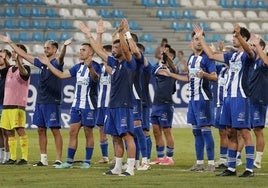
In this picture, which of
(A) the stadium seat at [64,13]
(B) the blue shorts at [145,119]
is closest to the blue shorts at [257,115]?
(B) the blue shorts at [145,119]

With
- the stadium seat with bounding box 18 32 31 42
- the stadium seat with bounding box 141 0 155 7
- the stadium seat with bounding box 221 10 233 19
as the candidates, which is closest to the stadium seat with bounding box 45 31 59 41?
the stadium seat with bounding box 18 32 31 42

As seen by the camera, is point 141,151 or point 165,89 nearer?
point 141,151

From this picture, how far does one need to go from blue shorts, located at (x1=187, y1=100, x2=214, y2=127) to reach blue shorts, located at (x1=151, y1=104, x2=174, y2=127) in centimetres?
256

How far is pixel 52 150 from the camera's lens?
2525cm

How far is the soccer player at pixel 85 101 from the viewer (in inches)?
786

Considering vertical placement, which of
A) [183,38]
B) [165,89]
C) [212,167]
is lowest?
[212,167]

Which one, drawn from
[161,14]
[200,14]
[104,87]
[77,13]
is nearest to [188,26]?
[161,14]

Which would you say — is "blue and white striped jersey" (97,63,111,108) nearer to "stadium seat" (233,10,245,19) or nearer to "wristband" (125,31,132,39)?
"wristband" (125,31,132,39)

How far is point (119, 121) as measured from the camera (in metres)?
17.5

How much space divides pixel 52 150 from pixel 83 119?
17.3 ft

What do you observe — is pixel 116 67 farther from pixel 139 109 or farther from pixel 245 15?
pixel 245 15

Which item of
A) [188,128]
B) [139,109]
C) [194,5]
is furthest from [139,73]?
[194,5]

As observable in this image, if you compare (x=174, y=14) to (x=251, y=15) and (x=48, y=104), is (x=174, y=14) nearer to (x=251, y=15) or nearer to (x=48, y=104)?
(x=251, y=15)

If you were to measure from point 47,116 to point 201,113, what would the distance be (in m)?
3.18
